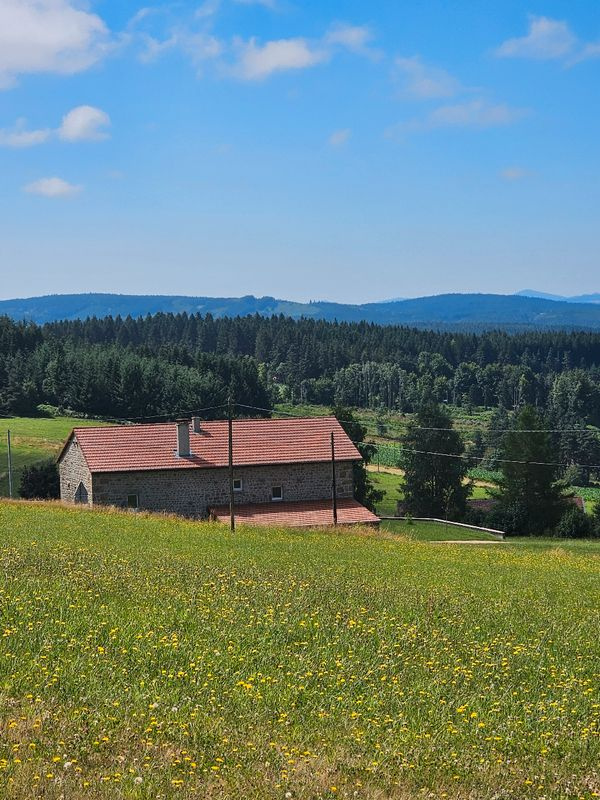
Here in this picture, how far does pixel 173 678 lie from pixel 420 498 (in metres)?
74.0

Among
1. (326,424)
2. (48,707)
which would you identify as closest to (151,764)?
(48,707)

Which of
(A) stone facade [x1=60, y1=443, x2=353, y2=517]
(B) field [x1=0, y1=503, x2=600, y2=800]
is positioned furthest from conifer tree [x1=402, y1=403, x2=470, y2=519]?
(B) field [x1=0, y1=503, x2=600, y2=800]

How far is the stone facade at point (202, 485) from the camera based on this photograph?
160ft

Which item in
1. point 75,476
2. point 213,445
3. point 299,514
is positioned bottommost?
point 299,514

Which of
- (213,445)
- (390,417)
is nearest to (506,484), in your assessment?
(213,445)

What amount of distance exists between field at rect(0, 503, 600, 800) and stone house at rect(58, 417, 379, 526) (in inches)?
1132

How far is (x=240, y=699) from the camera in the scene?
10758 millimetres

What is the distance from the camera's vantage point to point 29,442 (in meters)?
89.1

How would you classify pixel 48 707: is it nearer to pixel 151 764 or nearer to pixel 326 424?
pixel 151 764

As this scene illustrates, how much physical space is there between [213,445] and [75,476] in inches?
354

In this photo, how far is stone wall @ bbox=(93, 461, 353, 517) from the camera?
Result: 160 ft

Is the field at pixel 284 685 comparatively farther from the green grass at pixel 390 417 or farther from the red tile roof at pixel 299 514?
the green grass at pixel 390 417

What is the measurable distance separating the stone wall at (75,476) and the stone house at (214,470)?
63mm

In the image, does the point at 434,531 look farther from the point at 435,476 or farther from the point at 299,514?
the point at 435,476
